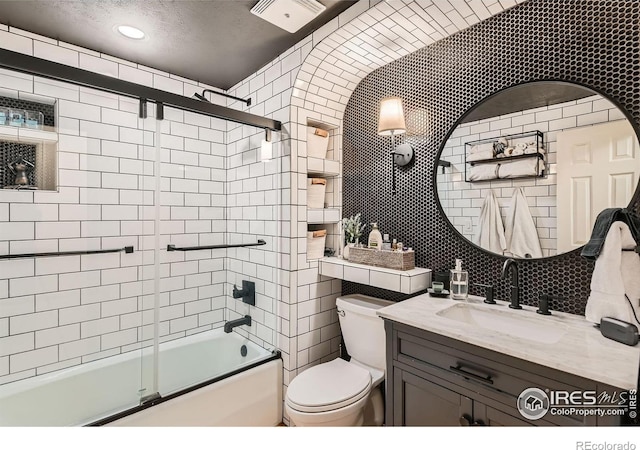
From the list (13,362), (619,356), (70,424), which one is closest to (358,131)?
(619,356)

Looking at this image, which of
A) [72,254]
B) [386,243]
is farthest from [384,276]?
[72,254]

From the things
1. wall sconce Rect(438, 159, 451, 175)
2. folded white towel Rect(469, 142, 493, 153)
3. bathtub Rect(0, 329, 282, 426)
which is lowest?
bathtub Rect(0, 329, 282, 426)

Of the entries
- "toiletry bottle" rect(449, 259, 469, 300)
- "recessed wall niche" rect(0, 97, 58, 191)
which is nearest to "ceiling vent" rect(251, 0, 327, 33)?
"recessed wall niche" rect(0, 97, 58, 191)

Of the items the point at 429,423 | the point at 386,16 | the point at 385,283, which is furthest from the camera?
the point at 385,283

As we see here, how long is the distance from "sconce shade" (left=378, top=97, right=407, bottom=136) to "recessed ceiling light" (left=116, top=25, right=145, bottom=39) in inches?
60.0

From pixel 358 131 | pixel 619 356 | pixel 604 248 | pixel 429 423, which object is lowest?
pixel 429 423

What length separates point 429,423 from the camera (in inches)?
49.6

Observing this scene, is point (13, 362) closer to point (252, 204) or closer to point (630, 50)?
point (252, 204)

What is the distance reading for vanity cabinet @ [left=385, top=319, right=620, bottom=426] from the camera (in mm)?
962

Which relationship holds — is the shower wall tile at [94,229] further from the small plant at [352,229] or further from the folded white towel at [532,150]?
the folded white towel at [532,150]

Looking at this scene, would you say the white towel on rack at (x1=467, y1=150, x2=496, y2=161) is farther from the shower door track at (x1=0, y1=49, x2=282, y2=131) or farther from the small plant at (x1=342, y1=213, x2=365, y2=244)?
the shower door track at (x1=0, y1=49, x2=282, y2=131)

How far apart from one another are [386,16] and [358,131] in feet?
2.40

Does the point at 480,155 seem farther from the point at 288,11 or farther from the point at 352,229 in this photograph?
the point at 288,11

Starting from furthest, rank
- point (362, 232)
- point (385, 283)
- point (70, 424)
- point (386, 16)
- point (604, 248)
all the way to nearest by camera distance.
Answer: point (362, 232) → point (385, 283) → point (386, 16) → point (70, 424) → point (604, 248)
